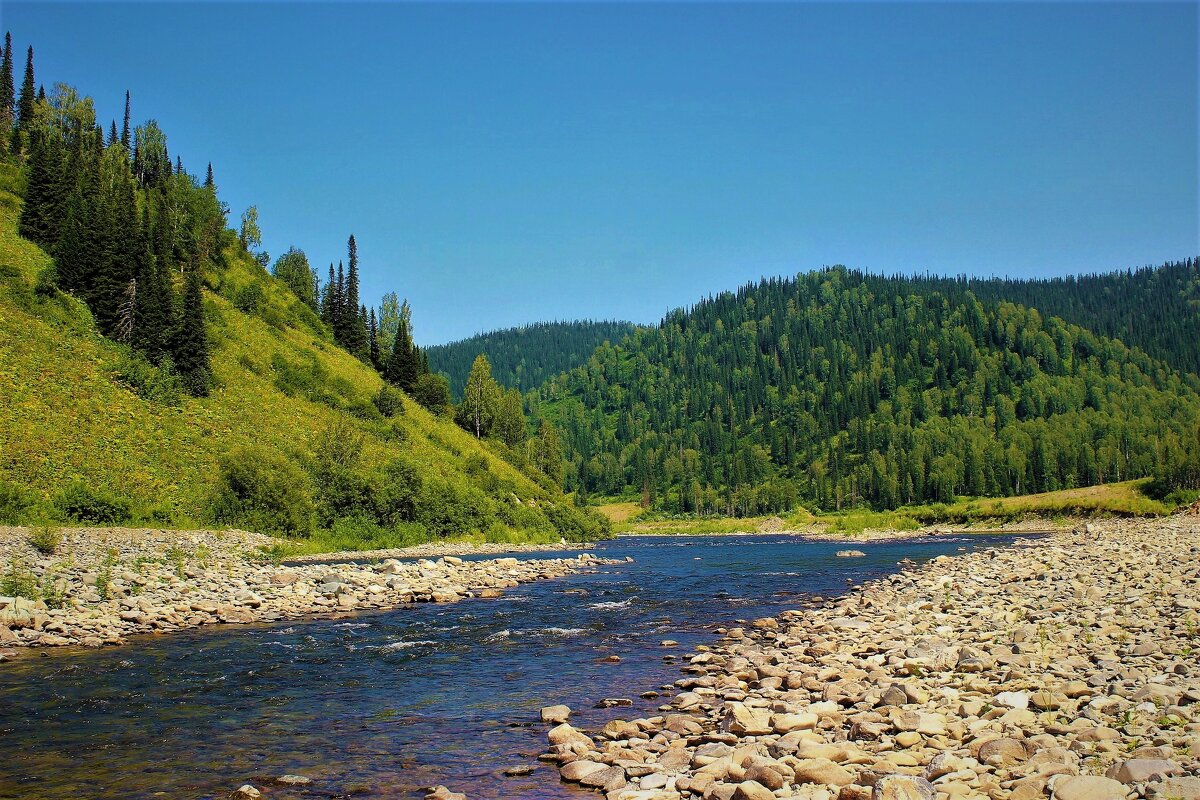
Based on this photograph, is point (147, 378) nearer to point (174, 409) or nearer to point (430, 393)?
point (174, 409)

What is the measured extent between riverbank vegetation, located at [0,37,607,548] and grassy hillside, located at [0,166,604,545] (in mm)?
167

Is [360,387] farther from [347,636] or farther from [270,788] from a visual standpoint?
[270,788]

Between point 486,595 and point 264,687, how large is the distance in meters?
17.7

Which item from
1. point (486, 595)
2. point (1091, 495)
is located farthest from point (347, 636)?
point (1091, 495)

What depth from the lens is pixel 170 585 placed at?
29188 mm

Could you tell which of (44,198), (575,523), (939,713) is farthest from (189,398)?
(939,713)

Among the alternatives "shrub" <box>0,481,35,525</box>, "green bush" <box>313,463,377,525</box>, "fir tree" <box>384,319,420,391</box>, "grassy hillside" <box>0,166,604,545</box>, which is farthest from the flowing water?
"fir tree" <box>384,319,420,391</box>

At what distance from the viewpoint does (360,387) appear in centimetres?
8062

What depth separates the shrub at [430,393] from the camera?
96188mm

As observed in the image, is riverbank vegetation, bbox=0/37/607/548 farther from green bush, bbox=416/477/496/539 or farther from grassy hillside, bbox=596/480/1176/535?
grassy hillside, bbox=596/480/1176/535

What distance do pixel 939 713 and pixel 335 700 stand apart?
12619 mm

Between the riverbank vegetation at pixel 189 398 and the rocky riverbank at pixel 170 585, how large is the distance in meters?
5.78

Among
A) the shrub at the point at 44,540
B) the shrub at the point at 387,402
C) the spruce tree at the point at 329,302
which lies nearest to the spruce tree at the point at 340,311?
the spruce tree at the point at 329,302

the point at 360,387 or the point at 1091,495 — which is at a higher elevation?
the point at 360,387
